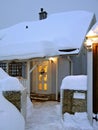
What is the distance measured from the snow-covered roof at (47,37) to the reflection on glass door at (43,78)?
1.60 metres

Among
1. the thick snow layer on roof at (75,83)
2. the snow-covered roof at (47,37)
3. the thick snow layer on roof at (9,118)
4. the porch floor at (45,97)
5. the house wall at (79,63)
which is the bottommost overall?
the porch floor at (45,97)

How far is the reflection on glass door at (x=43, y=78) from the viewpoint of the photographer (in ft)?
48.4

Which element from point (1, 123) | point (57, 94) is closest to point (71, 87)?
point (1, 123)

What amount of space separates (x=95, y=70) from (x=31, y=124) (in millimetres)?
2910

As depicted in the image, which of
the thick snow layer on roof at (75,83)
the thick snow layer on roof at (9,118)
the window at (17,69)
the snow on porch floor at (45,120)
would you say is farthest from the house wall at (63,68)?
the thick snow layer on roof at (9,118)

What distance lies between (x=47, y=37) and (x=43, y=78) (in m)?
2.73

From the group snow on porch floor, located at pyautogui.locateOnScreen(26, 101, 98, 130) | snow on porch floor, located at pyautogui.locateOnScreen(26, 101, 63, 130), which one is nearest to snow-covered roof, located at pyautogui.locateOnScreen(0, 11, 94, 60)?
snow on porch floor, located at pyautogui.locateOnScreen(26, 101, 63, 130)

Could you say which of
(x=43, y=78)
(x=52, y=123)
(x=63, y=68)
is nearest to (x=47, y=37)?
(x=63, y=68)

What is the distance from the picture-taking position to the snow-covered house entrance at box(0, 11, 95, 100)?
44.4 feet

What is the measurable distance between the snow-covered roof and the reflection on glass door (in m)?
1.60

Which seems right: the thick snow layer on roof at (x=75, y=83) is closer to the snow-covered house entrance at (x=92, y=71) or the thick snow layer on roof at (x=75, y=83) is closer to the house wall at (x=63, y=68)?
the snow-covered house entrance at (x=92, y=71)

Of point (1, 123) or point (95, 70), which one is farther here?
point (95, 70)

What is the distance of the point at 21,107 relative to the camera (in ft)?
25.5

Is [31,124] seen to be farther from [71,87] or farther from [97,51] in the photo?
[97,51]
